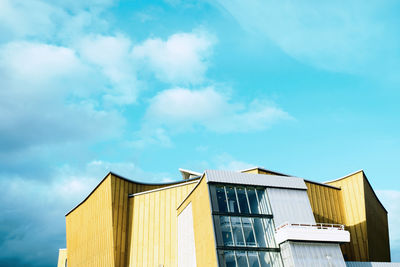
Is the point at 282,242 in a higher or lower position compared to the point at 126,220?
lower

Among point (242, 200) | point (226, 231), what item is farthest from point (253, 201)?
point (226, 231)

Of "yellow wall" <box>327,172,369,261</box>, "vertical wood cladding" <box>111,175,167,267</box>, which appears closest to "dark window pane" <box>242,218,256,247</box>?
"vertical wood cladding" <box>111,175,167,267</box>

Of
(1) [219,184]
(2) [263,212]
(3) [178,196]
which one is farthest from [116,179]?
(2) [263,212]

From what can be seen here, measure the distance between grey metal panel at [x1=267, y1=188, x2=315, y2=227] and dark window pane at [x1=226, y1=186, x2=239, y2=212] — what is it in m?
3.13

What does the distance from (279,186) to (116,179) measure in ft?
66.8

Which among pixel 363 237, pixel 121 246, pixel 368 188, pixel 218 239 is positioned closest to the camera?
pixel 218 239

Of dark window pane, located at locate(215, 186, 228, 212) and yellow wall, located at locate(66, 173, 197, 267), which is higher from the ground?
yellow wall, located at locate(66, 173, 197, 267)

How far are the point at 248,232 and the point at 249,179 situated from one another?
191 inches

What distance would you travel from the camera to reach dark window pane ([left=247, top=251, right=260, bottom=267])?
27672 millimetres

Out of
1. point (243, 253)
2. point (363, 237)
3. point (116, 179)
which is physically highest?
point (116, 179)

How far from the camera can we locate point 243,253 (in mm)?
27938

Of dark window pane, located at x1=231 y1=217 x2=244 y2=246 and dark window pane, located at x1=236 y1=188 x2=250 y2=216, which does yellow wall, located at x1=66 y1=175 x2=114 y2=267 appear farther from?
dark window pane, located at x1=236 y1=188 x2=250 y2=216

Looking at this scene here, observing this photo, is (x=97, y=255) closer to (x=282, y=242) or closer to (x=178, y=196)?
(x=178, y=196)

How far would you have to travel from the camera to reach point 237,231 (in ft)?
95.8
